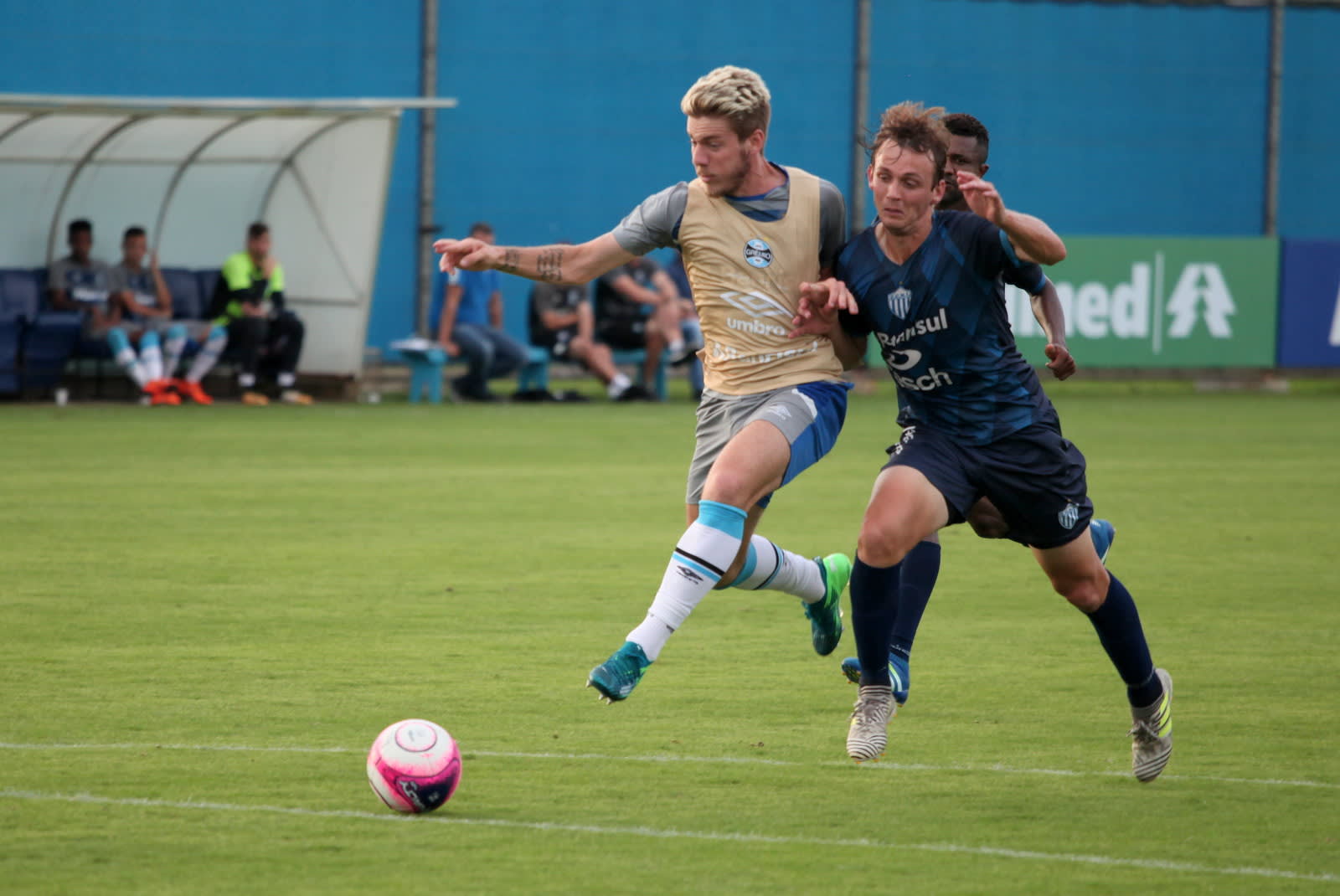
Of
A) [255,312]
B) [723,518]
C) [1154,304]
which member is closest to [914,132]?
[723,518]

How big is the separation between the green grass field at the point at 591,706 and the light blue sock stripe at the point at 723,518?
0.66 m

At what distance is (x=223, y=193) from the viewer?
864 inches

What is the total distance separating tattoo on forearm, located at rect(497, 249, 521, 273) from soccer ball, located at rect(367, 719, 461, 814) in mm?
1713

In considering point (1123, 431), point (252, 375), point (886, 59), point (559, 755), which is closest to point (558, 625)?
point (559, 755)

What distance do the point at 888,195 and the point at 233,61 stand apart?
1910 cm

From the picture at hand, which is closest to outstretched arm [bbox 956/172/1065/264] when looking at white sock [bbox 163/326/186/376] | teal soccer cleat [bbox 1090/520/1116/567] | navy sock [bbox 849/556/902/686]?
navy sock [bbox 849/556/902/686]

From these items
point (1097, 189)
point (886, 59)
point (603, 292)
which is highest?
point (886, 59)

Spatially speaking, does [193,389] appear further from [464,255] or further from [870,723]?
[870,723]

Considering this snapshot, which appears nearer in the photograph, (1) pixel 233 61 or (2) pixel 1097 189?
(1) pixel 233 61

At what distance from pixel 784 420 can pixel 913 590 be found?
794 mm

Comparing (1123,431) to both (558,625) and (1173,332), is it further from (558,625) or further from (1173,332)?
(558,625)

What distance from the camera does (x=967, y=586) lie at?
9453 millimetres

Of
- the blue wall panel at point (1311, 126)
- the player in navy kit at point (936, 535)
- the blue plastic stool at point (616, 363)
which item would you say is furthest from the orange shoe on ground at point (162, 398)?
the blue wall panel at point (1311, 126)

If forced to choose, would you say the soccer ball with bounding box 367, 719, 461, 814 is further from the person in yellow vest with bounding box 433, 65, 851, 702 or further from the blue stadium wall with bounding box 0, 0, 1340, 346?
the blue stadium wall with bounding box 0, 0, 1340, 346
